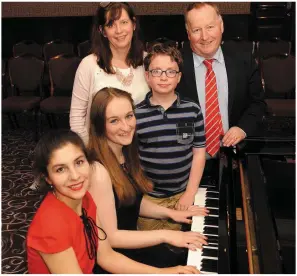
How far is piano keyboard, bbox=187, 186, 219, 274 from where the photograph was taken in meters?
1.93

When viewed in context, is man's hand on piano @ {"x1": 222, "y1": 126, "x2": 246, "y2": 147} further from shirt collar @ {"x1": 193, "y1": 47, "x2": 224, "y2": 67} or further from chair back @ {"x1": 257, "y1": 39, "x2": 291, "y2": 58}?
chair back @ {"x1": 257, "y1": 39, "x2": 291, "y2": 58}

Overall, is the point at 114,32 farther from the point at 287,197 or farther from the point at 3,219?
the point at 3,219

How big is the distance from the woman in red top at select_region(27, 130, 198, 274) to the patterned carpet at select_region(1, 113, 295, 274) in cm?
171

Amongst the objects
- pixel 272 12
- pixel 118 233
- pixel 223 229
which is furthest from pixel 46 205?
pixel 272 12

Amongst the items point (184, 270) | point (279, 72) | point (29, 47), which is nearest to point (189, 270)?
point (184, 270)

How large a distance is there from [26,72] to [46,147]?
5268 millimetres

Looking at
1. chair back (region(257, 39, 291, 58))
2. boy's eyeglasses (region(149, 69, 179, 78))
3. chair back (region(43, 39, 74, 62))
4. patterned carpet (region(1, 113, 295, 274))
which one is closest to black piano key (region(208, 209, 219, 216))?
boy's eyeglasses (region(149, 69, 179, 78))

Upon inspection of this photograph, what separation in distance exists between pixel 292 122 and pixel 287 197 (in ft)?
15.2

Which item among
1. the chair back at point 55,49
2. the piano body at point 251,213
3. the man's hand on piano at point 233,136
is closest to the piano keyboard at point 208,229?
the piano body at point 251,213

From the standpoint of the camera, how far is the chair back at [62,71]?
255 inches

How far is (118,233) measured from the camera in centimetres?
214

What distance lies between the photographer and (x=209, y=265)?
192cm

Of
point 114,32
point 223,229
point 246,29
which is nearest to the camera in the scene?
point 223,229

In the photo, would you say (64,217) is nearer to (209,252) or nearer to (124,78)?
(209,252)
